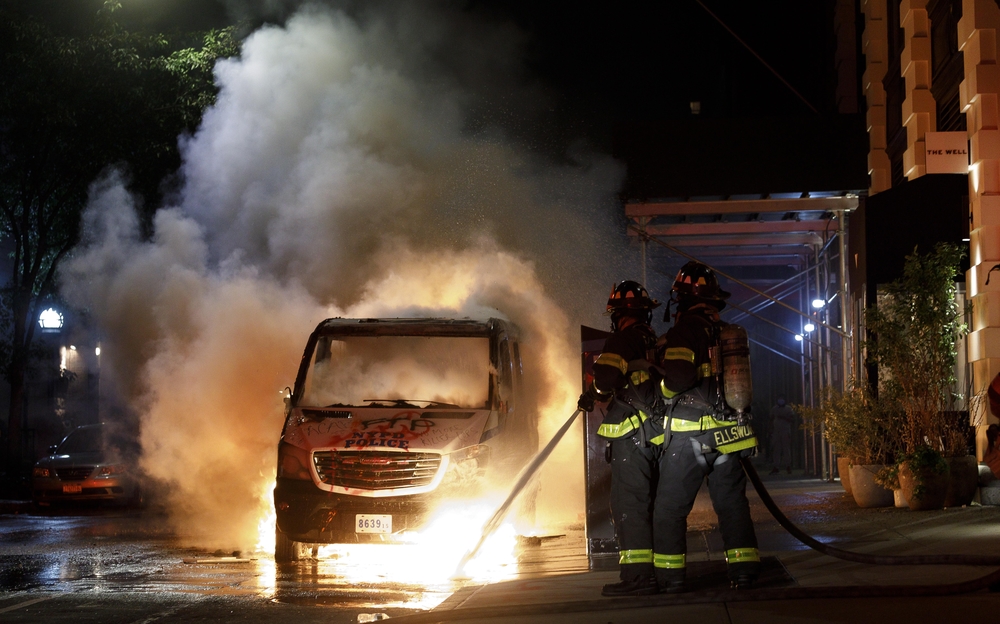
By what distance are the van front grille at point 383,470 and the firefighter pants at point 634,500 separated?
2.53 meters

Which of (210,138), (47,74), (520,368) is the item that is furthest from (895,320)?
(47,74)

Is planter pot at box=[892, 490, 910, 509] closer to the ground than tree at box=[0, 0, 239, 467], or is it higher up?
closer to the ground

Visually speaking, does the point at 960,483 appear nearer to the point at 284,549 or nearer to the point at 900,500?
the point at 900,500

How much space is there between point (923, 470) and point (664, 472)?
16.2 feet

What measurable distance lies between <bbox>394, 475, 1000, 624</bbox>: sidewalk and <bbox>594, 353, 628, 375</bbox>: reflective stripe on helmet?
1.41m

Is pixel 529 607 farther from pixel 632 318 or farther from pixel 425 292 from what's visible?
pixel 425 292

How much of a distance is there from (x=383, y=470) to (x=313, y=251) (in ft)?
19.1

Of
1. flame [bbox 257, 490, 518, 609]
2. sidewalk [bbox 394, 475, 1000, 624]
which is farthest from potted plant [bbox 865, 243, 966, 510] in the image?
flame [bbox 257, 490, 518, 609]

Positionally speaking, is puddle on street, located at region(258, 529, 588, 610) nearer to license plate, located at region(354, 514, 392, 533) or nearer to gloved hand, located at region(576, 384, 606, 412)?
license plate, located at region(354, 514, 392, 533)

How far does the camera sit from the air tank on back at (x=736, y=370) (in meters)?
6.27

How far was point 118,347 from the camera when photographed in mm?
16438

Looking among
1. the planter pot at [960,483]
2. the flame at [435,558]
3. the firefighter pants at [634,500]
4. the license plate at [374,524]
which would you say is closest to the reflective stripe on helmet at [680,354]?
the firefighter pants at [634,500]

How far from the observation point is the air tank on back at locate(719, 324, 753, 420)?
627 cm

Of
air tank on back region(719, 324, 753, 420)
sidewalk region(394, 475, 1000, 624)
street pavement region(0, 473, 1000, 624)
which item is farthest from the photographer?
air tank on back region(719, 324, 753, 420)
